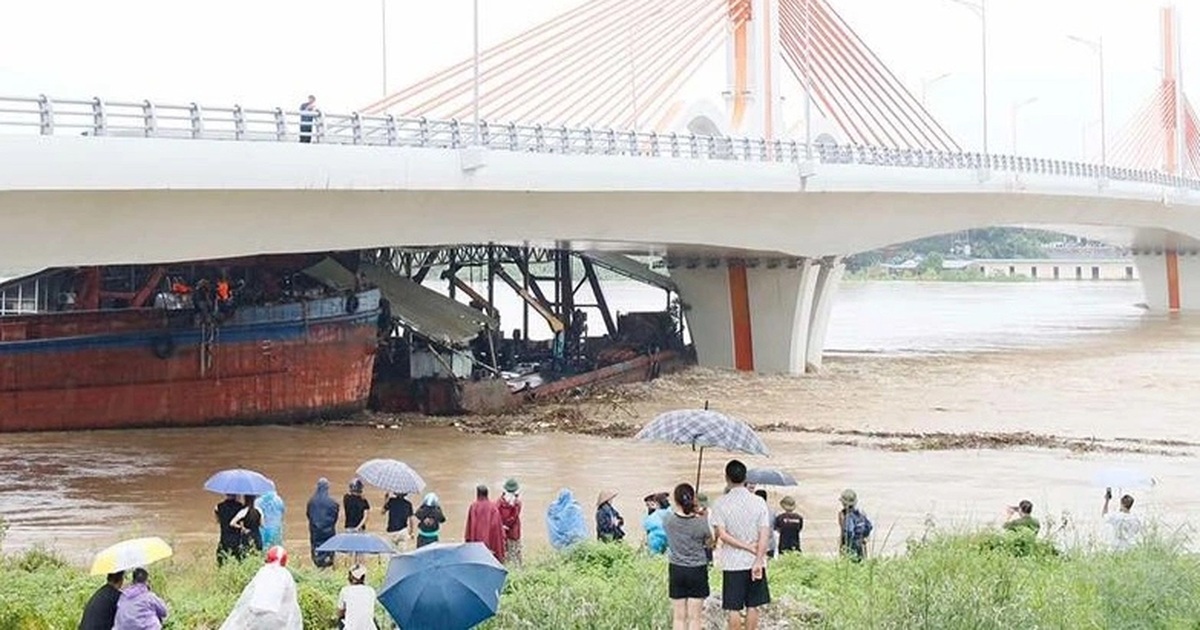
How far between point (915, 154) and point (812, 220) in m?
4.34

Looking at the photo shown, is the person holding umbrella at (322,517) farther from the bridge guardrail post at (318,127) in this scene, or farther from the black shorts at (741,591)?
the bridge guardrail post at (318,127)

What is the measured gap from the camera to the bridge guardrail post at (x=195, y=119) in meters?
18.4

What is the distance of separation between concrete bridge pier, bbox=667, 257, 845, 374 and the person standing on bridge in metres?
16.6

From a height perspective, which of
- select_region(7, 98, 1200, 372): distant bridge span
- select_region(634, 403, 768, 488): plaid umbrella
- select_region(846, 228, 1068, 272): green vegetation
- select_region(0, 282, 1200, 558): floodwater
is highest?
select_region(846, 228, 1068, 272): green vegetation

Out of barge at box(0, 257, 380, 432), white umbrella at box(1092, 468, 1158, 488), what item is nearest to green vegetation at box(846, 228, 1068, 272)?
barge at box(0, 257, 380, 432)

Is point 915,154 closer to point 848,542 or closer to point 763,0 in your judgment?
point 763,0

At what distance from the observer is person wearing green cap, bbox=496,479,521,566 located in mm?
11555

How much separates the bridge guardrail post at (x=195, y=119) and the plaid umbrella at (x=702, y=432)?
30.0 feet

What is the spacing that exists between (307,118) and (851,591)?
13.5m

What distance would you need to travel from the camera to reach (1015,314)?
67750mm

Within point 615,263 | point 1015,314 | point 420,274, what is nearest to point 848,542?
point 420,274

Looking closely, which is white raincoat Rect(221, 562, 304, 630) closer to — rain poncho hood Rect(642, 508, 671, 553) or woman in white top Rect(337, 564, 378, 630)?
woman in white top Rect(337, 564, 378, 630)

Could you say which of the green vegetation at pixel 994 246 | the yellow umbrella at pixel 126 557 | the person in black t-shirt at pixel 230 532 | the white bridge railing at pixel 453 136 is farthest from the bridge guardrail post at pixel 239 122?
the green vegetation at pixel 994 246

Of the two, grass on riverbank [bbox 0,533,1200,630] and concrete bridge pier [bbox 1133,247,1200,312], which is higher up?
concrete bridge pier [bbox 1133,247,1200,312]
